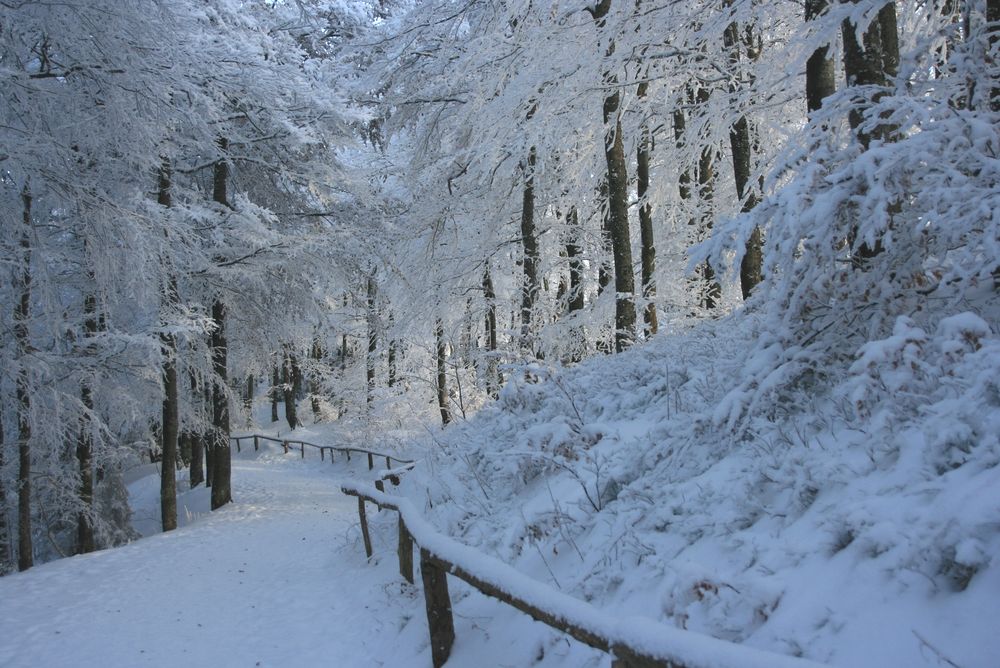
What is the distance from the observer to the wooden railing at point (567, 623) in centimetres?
198

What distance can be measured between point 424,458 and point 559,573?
4.74m

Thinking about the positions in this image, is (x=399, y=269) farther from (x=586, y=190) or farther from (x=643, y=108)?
(x=643, y=108)

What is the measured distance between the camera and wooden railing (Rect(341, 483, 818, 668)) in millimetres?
1976

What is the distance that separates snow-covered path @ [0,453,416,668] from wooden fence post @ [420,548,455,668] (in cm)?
113

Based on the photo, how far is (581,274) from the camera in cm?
1580

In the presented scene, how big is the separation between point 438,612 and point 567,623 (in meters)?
2.11

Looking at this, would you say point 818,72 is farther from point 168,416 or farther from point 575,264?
point 168,416

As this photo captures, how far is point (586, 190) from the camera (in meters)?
14.6

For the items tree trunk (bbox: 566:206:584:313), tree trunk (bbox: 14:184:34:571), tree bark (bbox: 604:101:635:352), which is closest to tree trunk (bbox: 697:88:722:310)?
tree trunk (bbox: 566:206:584:313)

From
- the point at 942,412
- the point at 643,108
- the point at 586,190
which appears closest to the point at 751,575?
the point at 942,412

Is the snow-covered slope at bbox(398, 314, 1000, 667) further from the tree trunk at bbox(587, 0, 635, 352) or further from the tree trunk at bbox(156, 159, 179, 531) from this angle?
the tree trunk at bbox(156, 159, 179, 531)

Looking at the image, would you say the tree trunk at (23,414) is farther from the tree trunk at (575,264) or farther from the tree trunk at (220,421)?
the tree trunk at (575,264)

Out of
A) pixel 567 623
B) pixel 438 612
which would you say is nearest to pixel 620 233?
pixel 438 612

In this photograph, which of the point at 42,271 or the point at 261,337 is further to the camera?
the point at 261,337
